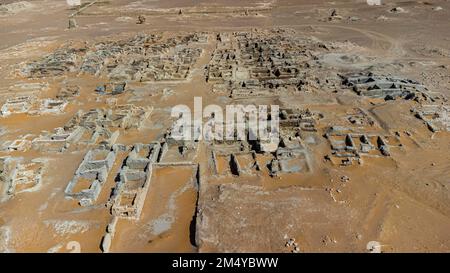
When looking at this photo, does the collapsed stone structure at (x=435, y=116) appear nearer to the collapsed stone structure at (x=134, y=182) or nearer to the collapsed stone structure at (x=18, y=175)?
the collapsed stone structure at (x=134, y=182)

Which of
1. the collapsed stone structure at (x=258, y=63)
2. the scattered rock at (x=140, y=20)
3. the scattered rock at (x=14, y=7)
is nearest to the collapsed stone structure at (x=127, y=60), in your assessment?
the collapsed stone structure at (x=258, y=63)

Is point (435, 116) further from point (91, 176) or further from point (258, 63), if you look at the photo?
point (91, 176)

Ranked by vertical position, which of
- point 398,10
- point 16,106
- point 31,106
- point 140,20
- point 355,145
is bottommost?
point 355,145

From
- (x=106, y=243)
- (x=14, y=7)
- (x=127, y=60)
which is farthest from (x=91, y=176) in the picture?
(x=14, y=7)

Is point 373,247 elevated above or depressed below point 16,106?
below

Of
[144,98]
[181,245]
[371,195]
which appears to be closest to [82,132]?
[144,98]

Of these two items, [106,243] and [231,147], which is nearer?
[106,243]

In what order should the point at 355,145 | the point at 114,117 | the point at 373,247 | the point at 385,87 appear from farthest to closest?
Result: the point at 385,87, the point at 114,117, the point at 355,145, the point at 373,247

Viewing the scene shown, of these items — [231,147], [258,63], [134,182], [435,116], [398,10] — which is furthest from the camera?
[398,10]
